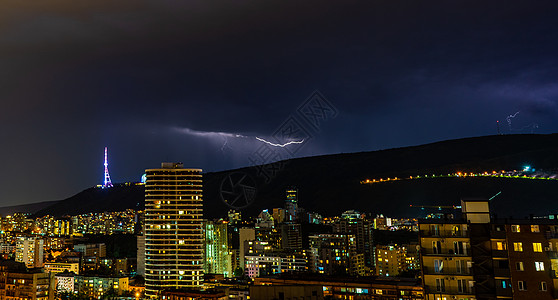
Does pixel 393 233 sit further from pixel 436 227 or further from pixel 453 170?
pixel 436 227

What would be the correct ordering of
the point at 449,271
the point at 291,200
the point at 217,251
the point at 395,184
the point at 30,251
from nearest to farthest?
the point at 449,271 < the point at 217,251 < the point at 30,251 < the point at 395,184 < the point at 291,200

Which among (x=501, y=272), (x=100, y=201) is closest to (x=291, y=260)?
(x=501, y=272)

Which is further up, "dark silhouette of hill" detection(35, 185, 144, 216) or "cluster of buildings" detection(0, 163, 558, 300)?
"dark silhouette of hill" detection(35, 185, 144, 216)

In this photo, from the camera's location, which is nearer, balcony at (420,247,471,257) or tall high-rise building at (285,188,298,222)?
balcony at (420,247,471,257)

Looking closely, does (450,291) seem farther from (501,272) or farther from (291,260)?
(291,260)

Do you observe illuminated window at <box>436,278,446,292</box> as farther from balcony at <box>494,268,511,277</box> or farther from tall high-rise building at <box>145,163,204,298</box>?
tall high-rise building at <box>145,163,204,298</box>

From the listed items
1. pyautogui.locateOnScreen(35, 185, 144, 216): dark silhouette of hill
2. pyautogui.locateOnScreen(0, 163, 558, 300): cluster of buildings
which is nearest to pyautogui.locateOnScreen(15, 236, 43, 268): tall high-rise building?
pyautogui.locateOnScreen(0, 163, 558, 300): cluster of buildings
